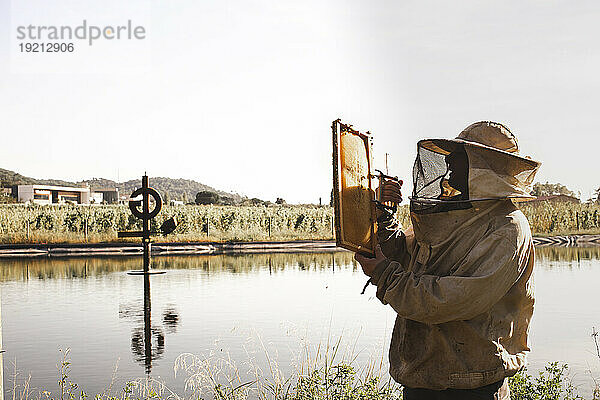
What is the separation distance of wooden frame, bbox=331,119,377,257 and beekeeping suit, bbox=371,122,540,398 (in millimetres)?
167

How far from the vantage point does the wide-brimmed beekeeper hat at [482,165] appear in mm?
3043

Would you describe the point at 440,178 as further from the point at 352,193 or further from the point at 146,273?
the point at 146,273

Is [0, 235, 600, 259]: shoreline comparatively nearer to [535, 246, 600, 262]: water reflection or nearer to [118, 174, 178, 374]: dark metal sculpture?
[535, 246, 600, 262]: water reflection

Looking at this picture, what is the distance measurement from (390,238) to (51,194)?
102558 mm

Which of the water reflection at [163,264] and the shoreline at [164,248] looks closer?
the water reflection at [163,264]

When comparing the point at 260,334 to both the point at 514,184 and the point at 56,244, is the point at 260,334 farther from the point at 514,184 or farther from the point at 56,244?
the point at 56,244

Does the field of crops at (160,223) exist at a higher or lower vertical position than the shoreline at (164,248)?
higher

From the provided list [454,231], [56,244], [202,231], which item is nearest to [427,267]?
[454,231]

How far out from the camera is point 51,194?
10075 centimetres

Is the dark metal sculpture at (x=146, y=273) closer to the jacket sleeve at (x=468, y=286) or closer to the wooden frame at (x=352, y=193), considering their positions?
the wooden frame at (x=352, y=193)

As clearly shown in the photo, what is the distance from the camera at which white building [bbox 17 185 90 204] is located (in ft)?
305

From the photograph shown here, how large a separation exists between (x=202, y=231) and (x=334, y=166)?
95.4ft

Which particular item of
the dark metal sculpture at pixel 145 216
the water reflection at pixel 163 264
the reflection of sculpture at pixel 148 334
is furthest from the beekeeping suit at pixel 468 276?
the water reflection at pixel 163 264

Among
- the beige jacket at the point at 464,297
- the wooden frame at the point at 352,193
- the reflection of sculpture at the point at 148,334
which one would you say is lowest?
the reflection of sculpture at the point at 148,334
